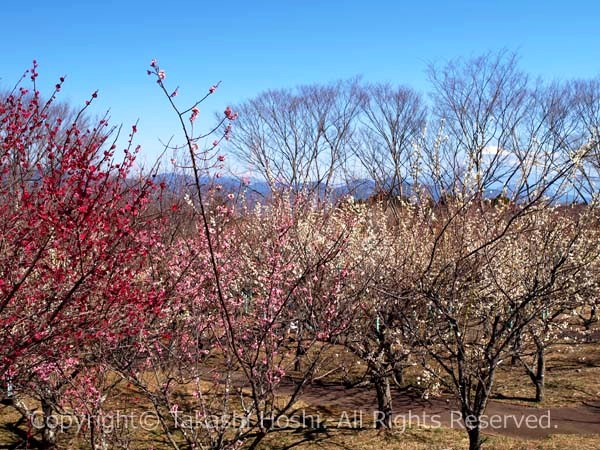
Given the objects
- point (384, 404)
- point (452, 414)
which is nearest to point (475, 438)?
point (384, 404)

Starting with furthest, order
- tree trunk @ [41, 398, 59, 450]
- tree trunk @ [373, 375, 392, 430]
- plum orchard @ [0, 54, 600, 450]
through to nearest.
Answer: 1. tree trunk @ [373, 375, 392, 430]
2. tree trunk @ [41, 398, 59, 450]
3. plum orchard @ [0, 54, 600, 450]

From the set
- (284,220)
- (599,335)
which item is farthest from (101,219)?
(599,335)

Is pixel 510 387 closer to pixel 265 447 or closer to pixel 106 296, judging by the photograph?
pixel 265 447

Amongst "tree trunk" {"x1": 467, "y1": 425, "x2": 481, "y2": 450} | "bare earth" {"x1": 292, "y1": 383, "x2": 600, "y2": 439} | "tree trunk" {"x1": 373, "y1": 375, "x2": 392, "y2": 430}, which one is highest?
"tree trunk" {"x1": 467, "y1": 425, "x2": 481, "y2": 450}

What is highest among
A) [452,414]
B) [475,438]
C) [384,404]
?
[475,438]

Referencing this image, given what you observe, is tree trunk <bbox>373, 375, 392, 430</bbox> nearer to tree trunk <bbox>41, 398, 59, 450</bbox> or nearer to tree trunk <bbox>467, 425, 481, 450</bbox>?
tree trunk <bbox>467, 425, 481, 450</bbox>

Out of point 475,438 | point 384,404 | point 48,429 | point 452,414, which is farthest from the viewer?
point 452,414

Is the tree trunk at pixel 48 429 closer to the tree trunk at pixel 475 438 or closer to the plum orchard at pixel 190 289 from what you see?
the plum orchard at pixel 190 289

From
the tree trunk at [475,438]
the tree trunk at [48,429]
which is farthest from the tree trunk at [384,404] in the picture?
the tree trunk at [48,429]

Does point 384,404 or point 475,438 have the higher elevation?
point 475,438

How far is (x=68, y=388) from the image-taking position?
6.54 metres

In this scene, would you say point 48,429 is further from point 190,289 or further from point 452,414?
point 452,414

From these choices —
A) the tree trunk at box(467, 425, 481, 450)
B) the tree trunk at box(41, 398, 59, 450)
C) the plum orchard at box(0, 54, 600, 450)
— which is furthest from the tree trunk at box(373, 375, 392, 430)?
the tree trunk at box(41, 398, 59, 450)

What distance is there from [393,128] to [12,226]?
21.3 metres
